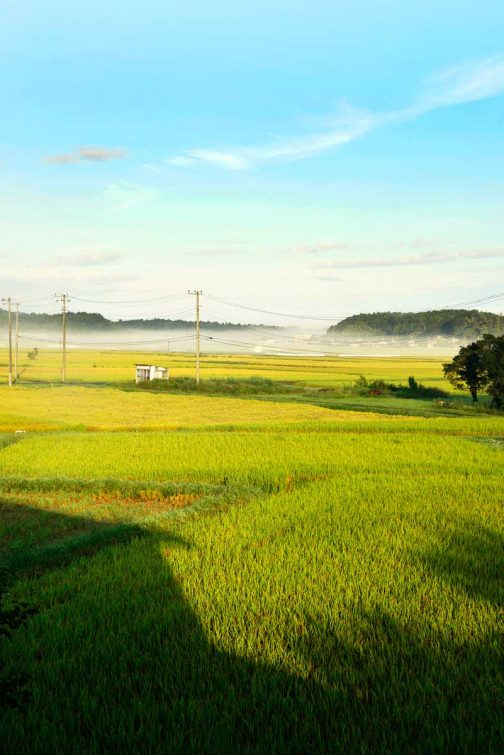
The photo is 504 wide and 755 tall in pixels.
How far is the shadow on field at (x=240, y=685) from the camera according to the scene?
4109mm

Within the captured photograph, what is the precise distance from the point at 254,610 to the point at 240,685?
4.53ft

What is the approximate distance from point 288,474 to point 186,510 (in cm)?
402

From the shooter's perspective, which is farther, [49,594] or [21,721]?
[49,594]

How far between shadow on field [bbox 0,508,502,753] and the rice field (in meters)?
0.02

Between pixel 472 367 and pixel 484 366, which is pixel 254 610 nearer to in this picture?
pixel 484 366

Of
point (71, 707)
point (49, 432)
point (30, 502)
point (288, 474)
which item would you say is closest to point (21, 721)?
point (71, 707)

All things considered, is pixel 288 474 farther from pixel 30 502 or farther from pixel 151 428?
pixel 151 428

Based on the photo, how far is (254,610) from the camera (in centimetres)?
616

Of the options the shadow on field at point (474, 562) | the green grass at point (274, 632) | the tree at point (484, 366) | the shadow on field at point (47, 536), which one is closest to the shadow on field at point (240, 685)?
the green grass at point (274, 632)

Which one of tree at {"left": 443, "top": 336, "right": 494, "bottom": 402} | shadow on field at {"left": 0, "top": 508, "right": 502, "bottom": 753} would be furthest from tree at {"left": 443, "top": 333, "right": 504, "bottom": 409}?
shadow on field at {"left": 0, "top": 508, "right": 502, "bottom": 753}

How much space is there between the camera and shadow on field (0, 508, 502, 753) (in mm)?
4109

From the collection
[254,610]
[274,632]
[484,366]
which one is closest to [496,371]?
[484,366]

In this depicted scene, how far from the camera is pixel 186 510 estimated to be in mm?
11508

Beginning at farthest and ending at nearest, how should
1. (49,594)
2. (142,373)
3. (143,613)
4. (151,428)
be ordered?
(142,373)
(151,428)
(49,594)
(143,613)
